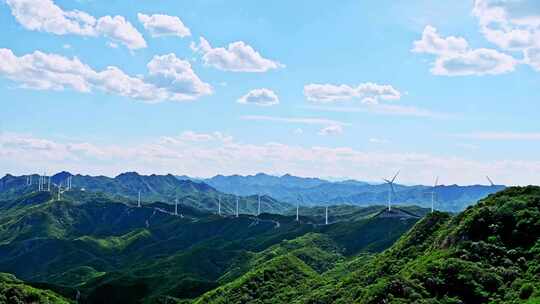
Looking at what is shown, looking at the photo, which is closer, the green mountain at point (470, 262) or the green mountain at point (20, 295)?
the green mountain at point (470, 262)

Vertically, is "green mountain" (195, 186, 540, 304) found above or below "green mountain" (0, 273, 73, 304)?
above

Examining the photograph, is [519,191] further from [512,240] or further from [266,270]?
[266,270]

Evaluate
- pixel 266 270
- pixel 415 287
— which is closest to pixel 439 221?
pixel 415 287

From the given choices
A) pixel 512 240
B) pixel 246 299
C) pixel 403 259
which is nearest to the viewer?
pixel 512 240

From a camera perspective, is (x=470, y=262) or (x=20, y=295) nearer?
(x=470, y=262)

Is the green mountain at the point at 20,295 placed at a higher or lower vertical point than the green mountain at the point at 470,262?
lower

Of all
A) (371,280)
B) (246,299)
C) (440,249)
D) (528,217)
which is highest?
(528,217)

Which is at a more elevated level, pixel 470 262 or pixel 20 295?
pixel 470 262

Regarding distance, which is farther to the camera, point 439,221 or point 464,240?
point 439,221

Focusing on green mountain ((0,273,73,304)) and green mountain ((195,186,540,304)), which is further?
green mountain ((0,273,73,304))

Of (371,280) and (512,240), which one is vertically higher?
(512,240)

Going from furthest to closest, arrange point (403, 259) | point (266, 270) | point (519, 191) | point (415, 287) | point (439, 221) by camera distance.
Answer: point (266, 270), point (439, 221), point (403, 259), point (519, 191), point (415, 287)
